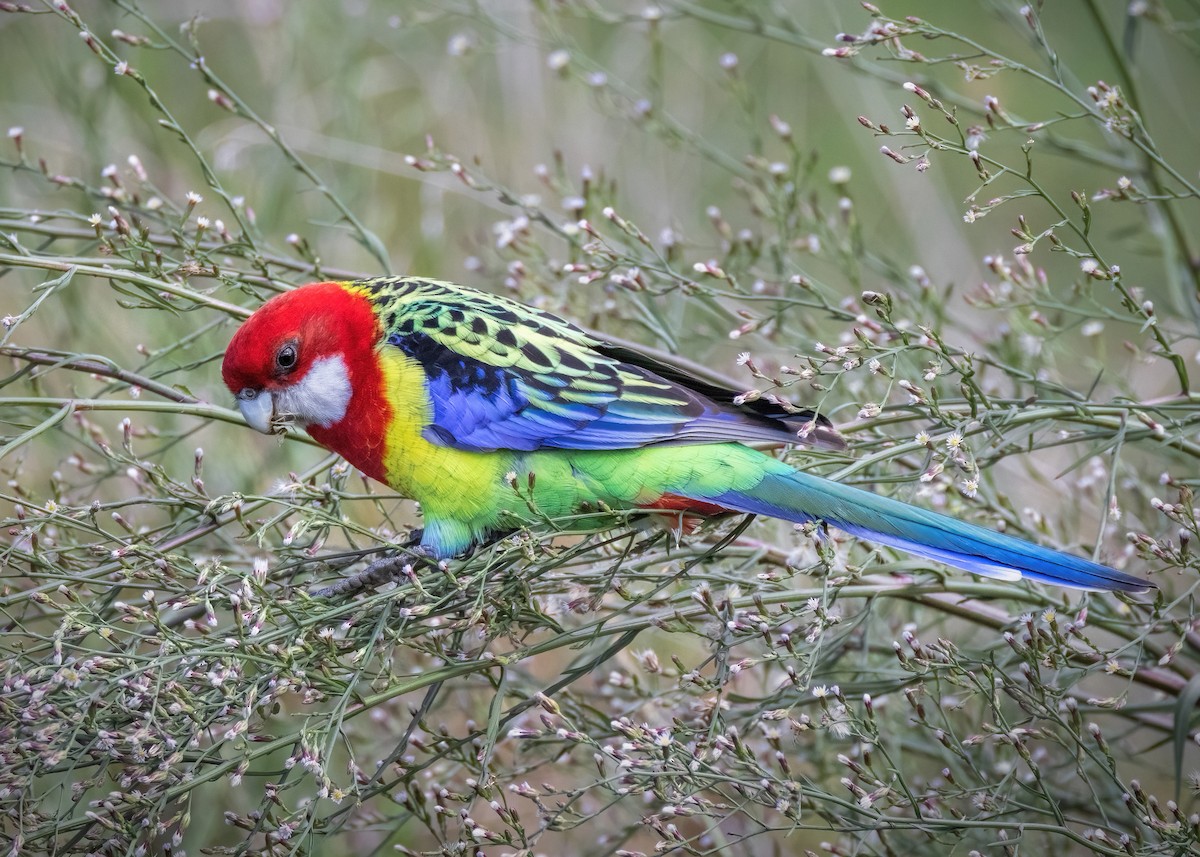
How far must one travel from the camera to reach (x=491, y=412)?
2.85 metres

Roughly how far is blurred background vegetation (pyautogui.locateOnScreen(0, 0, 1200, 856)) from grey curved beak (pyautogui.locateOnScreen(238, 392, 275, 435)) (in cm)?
6

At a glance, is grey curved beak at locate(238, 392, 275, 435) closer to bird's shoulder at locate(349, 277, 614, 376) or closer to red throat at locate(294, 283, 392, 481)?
red throat at locate(294, 283, 392, 481)

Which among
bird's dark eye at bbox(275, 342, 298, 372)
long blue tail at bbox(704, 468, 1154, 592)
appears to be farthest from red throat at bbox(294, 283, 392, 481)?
long blue tail at bbox(704, 468, 1154, 592)

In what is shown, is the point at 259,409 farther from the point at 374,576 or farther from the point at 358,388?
the point at 374,576

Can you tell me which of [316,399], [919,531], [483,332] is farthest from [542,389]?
[919,531]

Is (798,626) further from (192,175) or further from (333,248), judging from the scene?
(192,175)

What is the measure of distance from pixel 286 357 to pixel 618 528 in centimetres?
103

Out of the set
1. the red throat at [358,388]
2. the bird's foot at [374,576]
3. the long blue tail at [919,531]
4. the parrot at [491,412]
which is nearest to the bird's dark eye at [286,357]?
the parrot at [491,412]

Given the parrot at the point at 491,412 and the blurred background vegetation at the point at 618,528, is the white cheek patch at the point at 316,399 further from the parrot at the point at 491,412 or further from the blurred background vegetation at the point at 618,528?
the blurred background vegetation at the point at 618,528

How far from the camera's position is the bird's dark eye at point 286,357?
2877 millimetres

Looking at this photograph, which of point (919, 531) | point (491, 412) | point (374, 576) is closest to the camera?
point (919, 531)

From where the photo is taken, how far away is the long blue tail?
2207mm

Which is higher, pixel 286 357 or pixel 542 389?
pixel 542 389

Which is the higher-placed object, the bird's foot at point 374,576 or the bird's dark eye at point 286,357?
the bird's dark eye at point 286,357
